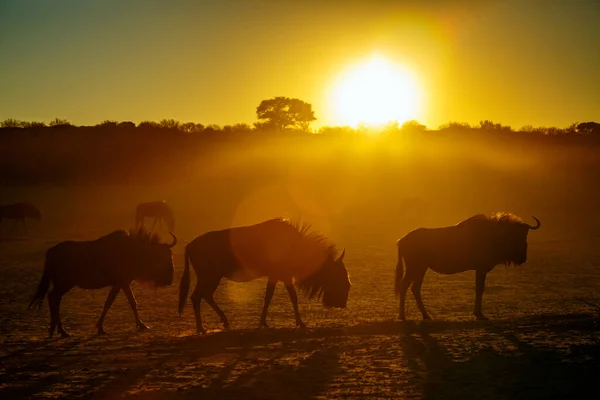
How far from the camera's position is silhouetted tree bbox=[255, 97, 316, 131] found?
79625mm

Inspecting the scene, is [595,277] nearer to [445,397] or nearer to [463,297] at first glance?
[463,297]

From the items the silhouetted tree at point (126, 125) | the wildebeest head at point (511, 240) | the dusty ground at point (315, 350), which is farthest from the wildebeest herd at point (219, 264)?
the silhouetted tree at point (126, 125)

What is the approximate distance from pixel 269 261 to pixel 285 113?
70.4 m

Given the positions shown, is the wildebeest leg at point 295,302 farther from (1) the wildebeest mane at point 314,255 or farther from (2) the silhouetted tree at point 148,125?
(2) the silhouetted tree at point 148,125

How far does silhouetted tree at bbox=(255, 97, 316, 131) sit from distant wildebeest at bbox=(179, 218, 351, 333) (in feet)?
223

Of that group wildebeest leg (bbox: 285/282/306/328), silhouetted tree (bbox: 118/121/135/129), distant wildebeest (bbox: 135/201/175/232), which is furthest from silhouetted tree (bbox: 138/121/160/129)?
wildebeest leg (bbox: 285/282/306/328)

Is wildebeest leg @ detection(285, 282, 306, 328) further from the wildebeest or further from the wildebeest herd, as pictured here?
the wildebeest

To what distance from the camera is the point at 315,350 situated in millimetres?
8539

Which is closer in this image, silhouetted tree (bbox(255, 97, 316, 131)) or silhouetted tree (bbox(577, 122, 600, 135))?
silhouetted tree (bbox(577, 122, 600, 135))

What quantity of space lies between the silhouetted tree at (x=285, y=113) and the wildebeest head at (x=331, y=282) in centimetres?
6802

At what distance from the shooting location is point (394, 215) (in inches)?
1312

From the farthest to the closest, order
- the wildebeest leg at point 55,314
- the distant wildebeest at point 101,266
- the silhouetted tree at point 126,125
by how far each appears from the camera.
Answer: the silhouetted tree at point 126,125 → the distant wildebeest at point 101,266 → the wildebeest leg at point 55,314

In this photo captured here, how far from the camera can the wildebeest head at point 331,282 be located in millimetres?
11148

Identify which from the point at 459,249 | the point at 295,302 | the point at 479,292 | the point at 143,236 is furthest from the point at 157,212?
the point at 479,292
